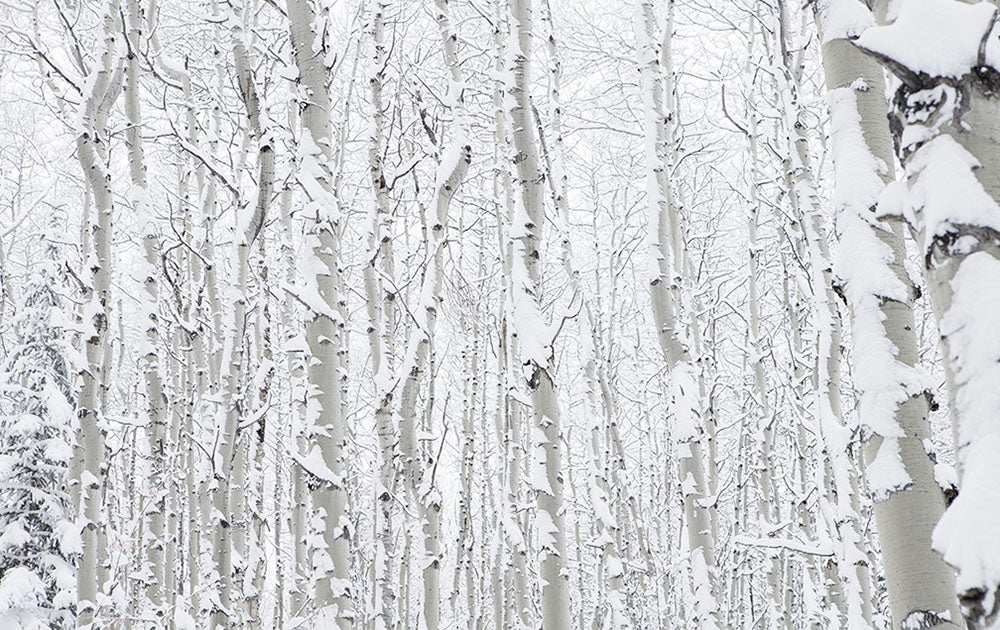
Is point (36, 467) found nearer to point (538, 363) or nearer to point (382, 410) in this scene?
point (382, 410)

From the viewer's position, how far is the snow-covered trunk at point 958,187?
51.9 inches

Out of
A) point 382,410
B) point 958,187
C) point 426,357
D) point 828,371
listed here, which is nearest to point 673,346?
point 828,371

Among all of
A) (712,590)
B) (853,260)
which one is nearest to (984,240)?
(853,260)

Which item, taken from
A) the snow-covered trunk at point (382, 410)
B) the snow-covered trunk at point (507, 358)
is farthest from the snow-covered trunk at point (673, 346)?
the snow-covered trunk at point (382, 410)

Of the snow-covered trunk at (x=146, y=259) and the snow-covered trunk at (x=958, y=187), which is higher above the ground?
the snow-covered trunk at (x=146, y=259)

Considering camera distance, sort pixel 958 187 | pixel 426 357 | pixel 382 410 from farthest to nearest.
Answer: pixel 426 357, pixel 382 410, pixel 958 187

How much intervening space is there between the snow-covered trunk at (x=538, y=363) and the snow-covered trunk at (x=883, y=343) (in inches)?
86.6

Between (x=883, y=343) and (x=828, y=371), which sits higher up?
(x=828, y=371)

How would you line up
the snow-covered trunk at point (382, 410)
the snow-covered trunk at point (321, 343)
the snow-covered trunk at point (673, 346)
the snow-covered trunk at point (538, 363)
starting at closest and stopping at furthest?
the snow-covered trunk at point (321, 343) → the snow-covered trunk at point (538, 363) → the snow-covered trunk at point (382, 410) → the snow-covered trunk at point (673, 346)

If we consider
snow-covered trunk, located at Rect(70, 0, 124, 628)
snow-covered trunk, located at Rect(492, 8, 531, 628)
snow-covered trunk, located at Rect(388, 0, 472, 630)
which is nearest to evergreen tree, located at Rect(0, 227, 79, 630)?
snow-covered trunk, located at Rect(70, 0, 124, 628)

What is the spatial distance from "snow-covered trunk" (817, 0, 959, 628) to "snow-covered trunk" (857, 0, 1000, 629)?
212 mm

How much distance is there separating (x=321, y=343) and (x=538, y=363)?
45.6 inches

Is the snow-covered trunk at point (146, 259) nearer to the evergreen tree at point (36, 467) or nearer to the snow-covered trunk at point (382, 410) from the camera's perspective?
the snow-covered trunk at point (382, 410)

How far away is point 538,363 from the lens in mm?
4258
